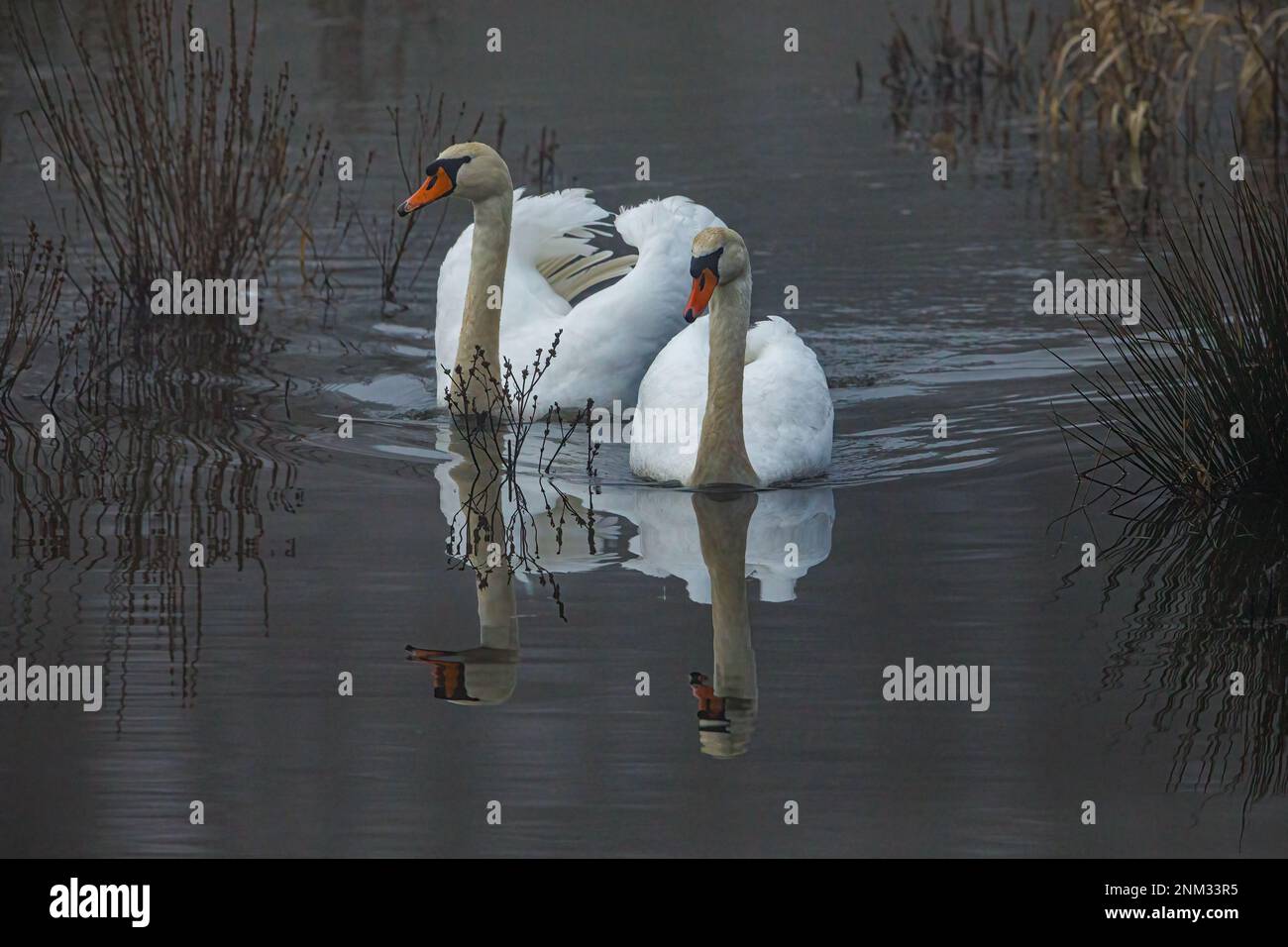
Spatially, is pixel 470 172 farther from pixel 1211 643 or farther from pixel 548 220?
pixel 1211 643

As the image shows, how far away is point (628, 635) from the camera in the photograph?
7324 mm

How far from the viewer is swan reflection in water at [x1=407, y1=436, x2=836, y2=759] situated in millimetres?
6879

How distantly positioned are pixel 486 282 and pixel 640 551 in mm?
3071

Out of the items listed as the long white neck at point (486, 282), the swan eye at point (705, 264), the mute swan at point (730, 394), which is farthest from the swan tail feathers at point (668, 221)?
the swan eye at point (705, 264)

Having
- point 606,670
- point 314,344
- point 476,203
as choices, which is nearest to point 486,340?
point 476,203

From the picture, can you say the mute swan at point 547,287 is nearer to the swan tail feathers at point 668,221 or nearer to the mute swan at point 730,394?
the swan tail feathers at point 668,221

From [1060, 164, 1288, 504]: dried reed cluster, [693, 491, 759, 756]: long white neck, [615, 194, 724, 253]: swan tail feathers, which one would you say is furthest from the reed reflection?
[615, 194, 724, 253]: swan tail feathers

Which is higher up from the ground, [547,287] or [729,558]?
[547,287]

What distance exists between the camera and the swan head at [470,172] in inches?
432

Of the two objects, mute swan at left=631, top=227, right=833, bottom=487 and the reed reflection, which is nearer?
the reed reflection

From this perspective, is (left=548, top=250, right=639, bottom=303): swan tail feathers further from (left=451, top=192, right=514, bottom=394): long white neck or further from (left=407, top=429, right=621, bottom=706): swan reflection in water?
(left=407, top=429, right=621, bottom=706): swan reflection in water

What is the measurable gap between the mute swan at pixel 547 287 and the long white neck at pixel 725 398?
149 centimetres

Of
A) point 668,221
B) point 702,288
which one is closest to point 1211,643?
point 702,288

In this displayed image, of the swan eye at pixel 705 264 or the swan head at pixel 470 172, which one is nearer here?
the swan eye at pixel 705 264
